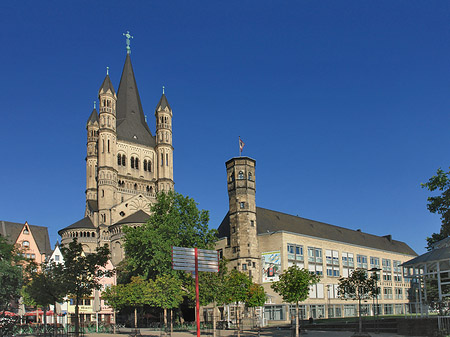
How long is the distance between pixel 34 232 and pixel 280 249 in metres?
45.5

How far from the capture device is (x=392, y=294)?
327 ft

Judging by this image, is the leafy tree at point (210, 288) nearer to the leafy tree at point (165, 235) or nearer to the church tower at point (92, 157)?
the leafy tree at point (165, 235)

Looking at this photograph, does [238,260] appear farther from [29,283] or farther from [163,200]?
[29,283]

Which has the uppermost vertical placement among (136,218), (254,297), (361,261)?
(136,218)

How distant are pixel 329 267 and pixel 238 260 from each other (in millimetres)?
18820

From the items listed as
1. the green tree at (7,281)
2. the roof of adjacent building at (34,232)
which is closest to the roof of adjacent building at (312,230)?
the roof of adjacent building at (34,232)

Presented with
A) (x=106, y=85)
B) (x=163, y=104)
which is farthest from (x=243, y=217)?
(x=163, y=104)

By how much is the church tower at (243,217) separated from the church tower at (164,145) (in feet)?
132

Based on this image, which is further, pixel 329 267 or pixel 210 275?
pixel 329 267

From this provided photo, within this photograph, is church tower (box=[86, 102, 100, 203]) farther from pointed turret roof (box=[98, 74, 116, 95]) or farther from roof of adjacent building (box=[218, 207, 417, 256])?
roof of adjacent building (box=[218, 207, 417, 256])

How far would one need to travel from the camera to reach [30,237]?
86.4 meters

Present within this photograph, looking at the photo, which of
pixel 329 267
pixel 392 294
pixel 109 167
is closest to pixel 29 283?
pixel 329 267

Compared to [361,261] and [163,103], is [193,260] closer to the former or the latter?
[361,261]

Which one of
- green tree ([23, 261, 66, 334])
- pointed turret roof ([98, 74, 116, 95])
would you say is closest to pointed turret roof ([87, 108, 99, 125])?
pointed turret roof ([98, 74, 116, 95])
